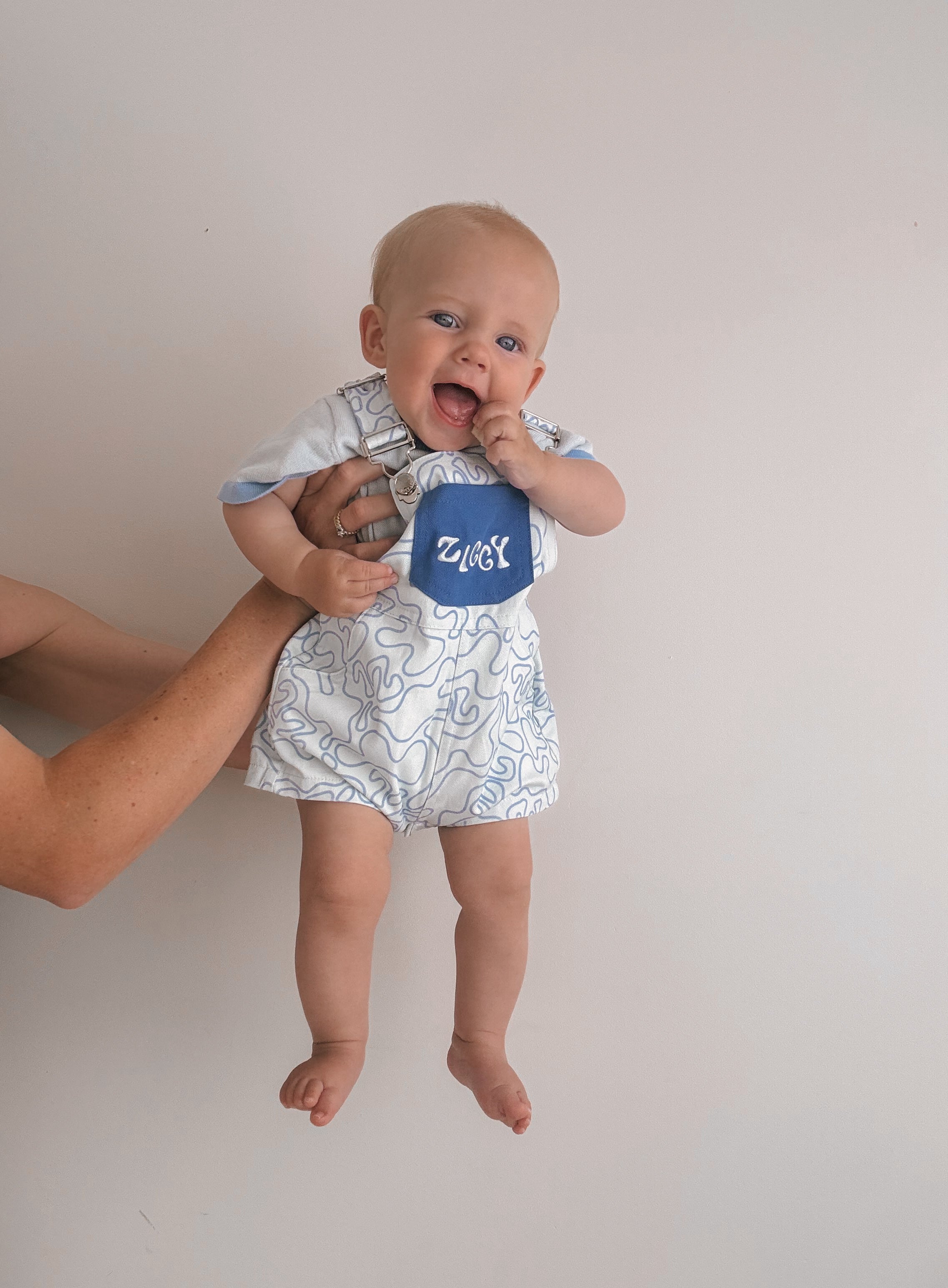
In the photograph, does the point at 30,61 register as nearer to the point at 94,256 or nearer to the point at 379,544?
the point at 94,256

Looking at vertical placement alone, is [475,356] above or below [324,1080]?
above

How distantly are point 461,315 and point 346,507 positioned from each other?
9.4 inches

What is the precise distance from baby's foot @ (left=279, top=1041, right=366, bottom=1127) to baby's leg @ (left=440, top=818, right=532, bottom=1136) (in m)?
0.14

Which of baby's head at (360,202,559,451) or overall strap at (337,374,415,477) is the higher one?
baby's head at (360,202,559,451)

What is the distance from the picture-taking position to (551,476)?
1088 millimetres

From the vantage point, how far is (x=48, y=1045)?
1414 millimetres

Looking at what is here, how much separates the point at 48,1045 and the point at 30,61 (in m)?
1.41

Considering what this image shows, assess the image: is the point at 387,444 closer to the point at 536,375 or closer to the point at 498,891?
the point at 536,375

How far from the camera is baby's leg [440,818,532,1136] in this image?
1.16 metres

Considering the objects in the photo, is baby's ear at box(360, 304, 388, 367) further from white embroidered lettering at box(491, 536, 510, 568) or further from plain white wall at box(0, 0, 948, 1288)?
plain white wall at box(0, 0, 948, 1288)

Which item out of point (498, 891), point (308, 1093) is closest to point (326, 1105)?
point (308, 1093)

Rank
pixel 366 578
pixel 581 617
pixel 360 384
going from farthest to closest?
pixel 581 617 → pixel 360 384 → pixel 366 578

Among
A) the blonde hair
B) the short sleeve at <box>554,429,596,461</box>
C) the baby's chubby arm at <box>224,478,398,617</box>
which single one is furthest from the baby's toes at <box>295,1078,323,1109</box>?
the blonde hair

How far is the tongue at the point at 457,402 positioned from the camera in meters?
1.09
